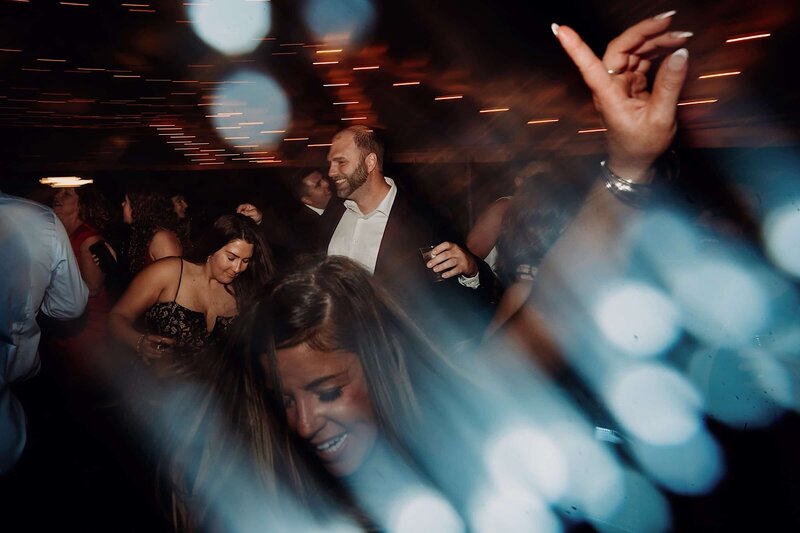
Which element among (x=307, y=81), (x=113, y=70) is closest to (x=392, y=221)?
(x=307, y=81)

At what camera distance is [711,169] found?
5.27m

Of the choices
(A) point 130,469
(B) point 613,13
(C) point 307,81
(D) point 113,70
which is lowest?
(A) point 130,469

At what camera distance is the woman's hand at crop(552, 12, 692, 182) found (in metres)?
0.86

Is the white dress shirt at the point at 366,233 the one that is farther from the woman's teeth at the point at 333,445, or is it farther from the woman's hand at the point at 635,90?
the woman's hand at the point at 635,90

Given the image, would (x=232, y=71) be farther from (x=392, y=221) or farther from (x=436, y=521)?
(x=436, y=521)

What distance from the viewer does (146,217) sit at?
4125 mm

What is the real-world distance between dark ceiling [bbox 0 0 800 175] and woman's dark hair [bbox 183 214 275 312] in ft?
8.82

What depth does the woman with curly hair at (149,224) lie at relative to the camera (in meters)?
3.99

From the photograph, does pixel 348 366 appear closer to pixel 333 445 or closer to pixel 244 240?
pixel 333 445

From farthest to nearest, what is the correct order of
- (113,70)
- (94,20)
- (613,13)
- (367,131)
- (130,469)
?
(113,70)
(94,20)
(613,13)
(367,131)
(130,469)

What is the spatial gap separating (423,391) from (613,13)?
411 centimetres

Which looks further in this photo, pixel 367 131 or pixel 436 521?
pixel 367 131

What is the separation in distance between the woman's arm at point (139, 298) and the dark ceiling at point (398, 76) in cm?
305

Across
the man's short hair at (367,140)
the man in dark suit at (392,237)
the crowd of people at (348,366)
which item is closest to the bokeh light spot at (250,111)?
the man's short hair at (367,140)
